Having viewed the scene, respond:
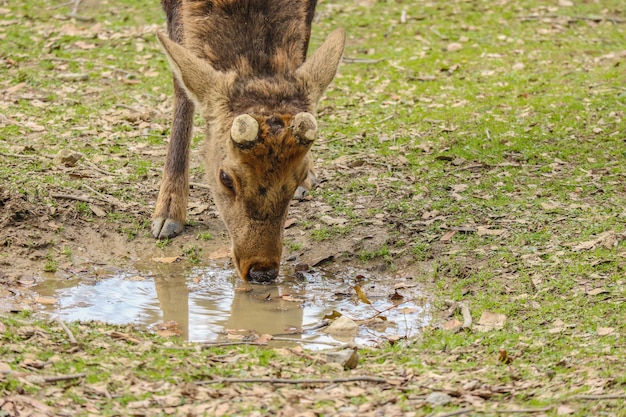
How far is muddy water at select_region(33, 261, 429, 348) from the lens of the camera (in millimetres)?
6320

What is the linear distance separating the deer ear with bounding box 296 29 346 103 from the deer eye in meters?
0.85

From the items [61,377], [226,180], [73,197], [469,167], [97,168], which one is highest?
[226,180]

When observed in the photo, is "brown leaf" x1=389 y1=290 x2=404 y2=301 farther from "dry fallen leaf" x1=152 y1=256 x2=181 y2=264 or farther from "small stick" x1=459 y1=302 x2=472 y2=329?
"dry fallen leaf" x1=152 y1=256 x2=181 y2=264

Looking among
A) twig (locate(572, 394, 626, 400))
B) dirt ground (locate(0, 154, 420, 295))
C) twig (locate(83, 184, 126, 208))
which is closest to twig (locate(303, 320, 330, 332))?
dirt ground (locate(0, 154, 420, 295))

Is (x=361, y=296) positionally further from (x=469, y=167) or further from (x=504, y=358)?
(x=469, y=167)

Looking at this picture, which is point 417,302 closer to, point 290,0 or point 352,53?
point 290,0

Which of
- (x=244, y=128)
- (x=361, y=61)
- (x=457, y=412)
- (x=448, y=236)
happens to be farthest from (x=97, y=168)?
(x=457, y=412)

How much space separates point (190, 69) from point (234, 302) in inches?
67.3

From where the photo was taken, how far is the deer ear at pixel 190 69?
679cm

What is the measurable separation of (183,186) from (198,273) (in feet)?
3.89

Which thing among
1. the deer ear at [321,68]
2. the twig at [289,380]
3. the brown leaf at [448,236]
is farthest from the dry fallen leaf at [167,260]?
the twig at [289,380]

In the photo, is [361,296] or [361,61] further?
[361,61]

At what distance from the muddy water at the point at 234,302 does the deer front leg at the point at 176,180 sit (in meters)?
0.53

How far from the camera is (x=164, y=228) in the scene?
7.98 m
